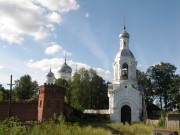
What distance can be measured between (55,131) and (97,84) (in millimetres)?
38799

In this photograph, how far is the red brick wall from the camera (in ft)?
112

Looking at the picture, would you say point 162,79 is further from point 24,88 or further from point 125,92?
point 24,88

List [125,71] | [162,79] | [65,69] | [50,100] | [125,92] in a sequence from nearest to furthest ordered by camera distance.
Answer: [50,100]
[125,92]
[125,71]
[162,79]
[65,69]

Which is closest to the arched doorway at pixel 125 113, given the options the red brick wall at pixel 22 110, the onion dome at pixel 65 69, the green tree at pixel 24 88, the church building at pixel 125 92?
the church building at pixel 125 92

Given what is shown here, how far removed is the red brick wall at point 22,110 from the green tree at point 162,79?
81.2 ft

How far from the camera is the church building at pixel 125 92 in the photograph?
135ft

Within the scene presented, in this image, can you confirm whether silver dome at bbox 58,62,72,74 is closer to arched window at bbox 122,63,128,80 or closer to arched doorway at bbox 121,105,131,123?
arched window at bbox 122,63,128,80

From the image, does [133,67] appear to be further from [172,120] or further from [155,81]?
[172,120]

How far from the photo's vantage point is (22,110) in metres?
34.8

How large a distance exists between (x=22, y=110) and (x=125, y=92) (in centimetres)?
1386

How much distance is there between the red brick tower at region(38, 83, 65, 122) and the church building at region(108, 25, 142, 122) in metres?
9.70

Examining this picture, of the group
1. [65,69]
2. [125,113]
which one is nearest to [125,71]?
[125,113]

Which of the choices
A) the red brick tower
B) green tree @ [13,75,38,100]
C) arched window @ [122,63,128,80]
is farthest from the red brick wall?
green tree @ [13,75,38,100]

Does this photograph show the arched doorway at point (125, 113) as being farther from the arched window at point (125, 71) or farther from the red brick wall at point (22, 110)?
the red brick wall at point (22, 110)
